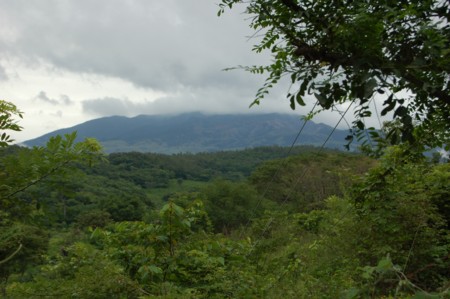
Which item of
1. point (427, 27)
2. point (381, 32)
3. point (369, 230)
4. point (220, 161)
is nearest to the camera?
point (427, 27)

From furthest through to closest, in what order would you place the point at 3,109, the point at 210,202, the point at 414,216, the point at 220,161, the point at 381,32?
the point at 220,161, the point at 210,202, the point at 414,216, the point at 3,109, the point at 381,32

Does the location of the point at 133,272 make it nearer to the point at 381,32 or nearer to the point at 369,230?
the point at 381,32

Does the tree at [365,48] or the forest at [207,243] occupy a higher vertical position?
the tree at [365,48]

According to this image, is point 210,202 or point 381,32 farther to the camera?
point 210,202

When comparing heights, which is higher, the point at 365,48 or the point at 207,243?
the point at 365,48

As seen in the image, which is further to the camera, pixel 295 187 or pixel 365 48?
pixel 295 187

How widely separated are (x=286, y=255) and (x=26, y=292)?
30.1ft

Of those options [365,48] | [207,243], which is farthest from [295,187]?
[365,48]

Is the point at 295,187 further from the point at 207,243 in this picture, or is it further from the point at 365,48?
the point at 365,48

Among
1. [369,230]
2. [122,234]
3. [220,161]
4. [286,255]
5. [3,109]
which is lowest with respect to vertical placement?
[220,161]

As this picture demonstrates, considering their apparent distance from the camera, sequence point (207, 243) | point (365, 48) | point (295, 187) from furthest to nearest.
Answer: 1. point (295, 187)
2. point (207, 243)
3. point (365, 48)

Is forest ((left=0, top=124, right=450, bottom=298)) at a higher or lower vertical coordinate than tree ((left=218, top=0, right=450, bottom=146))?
lower

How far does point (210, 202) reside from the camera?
38.6m

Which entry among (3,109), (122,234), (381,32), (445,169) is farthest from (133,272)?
(445,169)
